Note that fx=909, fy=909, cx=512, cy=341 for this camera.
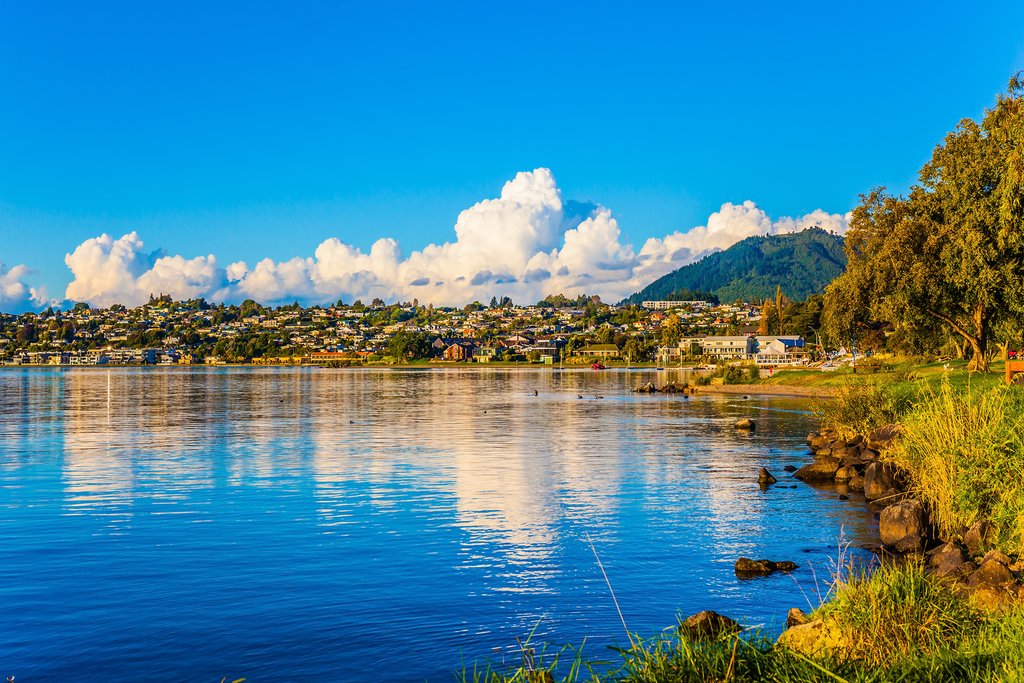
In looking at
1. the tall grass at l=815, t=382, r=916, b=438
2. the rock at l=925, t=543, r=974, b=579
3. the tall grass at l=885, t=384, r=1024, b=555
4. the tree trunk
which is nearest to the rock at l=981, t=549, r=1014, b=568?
the rock at l=925, t=543, r=974, b=579

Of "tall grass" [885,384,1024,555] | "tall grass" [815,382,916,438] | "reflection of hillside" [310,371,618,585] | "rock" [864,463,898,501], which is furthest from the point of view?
"tall grass" [815,382,916,438]

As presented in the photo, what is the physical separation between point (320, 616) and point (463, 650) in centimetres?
357

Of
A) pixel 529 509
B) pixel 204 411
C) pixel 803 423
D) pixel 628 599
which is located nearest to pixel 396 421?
pixel 204 411

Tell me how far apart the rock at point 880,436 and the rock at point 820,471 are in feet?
6.40

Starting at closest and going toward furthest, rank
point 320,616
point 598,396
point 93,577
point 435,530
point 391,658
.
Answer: point 391,658 < point 320,616 < point 93,577 < point 435,530 < point 598,396

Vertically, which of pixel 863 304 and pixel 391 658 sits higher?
pixel 863 304

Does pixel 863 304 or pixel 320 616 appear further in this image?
pixel 863 304

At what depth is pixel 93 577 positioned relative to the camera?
2108 centimetres

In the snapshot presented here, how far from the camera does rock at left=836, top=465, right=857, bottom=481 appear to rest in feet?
117

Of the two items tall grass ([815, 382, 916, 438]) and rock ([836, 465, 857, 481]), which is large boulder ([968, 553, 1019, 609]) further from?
tall grass ([815, 382, 916, 438])

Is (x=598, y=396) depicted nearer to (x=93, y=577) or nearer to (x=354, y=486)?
(x=354, y=486)

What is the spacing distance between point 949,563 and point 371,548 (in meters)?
13.9

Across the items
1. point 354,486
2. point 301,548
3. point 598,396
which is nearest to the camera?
point 301,548

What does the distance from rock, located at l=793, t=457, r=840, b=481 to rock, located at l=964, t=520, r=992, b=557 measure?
16.3 metres
